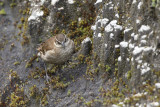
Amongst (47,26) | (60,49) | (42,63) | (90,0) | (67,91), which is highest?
(90,0)

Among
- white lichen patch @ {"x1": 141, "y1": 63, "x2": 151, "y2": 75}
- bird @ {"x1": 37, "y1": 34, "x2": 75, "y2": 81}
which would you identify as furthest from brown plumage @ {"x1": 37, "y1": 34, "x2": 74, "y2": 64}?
white lichen patch @ {"x1": 141, "y1": 63, "x2": 151, "y2": 75}

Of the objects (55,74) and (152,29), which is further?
(55,74)

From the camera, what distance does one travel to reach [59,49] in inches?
357

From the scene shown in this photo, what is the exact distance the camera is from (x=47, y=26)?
1067 centimetres

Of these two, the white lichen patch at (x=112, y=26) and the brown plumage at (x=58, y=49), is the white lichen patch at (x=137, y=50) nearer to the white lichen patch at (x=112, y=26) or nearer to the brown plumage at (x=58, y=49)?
the white lichen patch at (x=112, y=26)

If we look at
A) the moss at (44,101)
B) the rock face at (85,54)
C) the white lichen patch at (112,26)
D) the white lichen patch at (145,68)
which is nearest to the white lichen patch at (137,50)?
the rock face at (85,54)

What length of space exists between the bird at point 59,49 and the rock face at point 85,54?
20.4 inches

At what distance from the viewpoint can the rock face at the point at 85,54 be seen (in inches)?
262

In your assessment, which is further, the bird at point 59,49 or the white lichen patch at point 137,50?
the bird at point 59,49

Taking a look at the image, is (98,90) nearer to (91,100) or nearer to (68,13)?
(91,100)

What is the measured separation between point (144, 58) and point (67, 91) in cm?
314

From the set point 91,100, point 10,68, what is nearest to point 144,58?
point 91,100

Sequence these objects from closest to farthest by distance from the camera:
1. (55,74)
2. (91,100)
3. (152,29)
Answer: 1. (152,29)
2. (91,100)
3. (55,74)

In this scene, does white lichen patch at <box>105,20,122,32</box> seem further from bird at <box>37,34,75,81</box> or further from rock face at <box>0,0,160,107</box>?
bird at <box>37,34,75,81</box>
